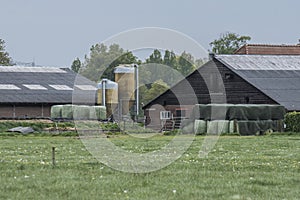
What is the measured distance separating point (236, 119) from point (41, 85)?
31.4 metres

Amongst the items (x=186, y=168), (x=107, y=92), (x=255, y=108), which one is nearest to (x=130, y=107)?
(x=107, y=92)

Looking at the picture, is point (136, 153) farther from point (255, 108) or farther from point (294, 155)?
point (255, 108)

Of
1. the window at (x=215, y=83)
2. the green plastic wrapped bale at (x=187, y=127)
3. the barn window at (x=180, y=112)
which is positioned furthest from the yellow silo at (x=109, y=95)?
the green plastic wrapped bale at (x=187, y=127)

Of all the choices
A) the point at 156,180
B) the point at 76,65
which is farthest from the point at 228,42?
the point at 156,180

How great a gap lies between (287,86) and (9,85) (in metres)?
27.5

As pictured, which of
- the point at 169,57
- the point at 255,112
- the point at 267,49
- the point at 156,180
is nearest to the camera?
the point at 156,180

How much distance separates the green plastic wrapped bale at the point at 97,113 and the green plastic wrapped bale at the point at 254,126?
17200 mm

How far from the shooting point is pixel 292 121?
4519 cm

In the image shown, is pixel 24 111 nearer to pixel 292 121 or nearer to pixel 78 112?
pixel 78 112

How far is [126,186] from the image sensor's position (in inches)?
474

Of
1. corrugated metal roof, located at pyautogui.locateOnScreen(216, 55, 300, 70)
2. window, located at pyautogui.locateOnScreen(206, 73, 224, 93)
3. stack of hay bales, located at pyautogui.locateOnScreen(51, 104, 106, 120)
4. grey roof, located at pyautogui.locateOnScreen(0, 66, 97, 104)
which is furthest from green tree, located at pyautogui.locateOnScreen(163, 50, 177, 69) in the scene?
grey roof, located at pyautogui.locateOnScreen(0, 66, 97, 104)

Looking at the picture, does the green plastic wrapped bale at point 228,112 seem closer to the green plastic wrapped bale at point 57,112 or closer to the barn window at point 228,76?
the barn window at point 228,76

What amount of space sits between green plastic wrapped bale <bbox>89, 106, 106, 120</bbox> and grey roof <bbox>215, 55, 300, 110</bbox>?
34.0ft

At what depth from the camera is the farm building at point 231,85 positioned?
53906 mm
